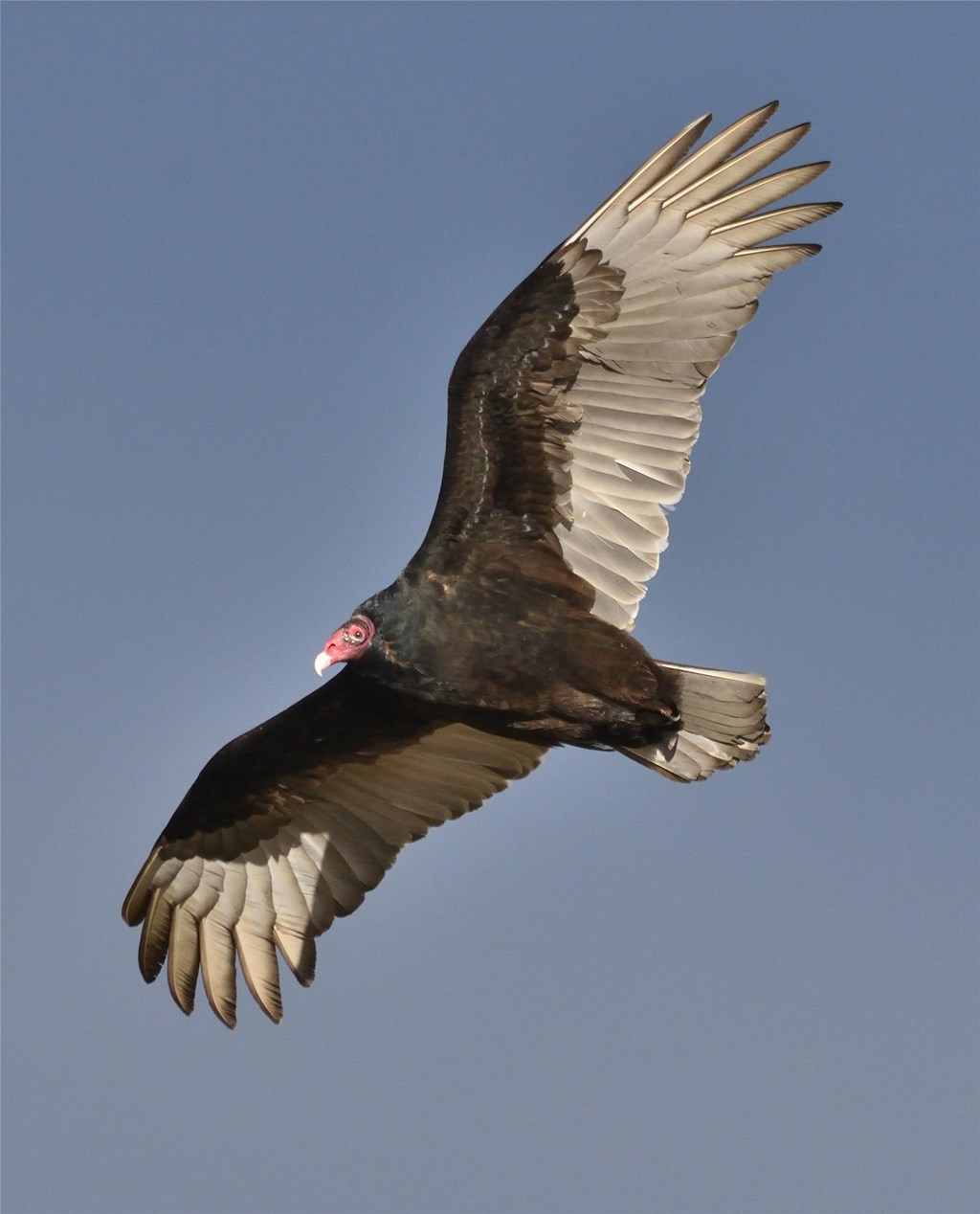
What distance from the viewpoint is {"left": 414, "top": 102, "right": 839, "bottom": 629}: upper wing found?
7402mm

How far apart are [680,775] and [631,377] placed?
1.57 meters

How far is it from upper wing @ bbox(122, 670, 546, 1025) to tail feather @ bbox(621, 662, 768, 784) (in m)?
1.08

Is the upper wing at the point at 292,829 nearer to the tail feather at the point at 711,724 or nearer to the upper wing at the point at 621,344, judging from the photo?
the tail feather at the point at 711,724

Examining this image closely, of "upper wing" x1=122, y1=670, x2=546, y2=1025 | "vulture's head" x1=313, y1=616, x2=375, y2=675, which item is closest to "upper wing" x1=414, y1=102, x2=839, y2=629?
"vulture's head" x1=313, y1=616, x2=375, y2=675

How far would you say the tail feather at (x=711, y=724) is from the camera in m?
7.52

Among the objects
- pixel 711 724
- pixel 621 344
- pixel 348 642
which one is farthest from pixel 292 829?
pixel 621 344

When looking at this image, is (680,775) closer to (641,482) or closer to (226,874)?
(641,482)

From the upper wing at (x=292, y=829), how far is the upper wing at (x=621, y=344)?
54.8 inches

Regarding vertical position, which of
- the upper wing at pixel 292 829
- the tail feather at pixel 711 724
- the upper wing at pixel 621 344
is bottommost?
the upper wing at pixel 292 829

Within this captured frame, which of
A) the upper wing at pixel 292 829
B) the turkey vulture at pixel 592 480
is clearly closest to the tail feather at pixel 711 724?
the turkey vulture at pixel 592 480

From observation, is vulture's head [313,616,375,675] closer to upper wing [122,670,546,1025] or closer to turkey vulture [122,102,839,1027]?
turkey vulture [122,102,839,1027]

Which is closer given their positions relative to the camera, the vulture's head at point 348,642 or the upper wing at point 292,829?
the vulture's head at point 348,642

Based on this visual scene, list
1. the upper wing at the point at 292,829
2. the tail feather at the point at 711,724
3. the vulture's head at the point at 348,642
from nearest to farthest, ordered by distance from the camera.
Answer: the vulture's head at the point at 348,642 < the tail feather at the point at 711,724 < the upper wing at the point at 292,829

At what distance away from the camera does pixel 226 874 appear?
8.77m
